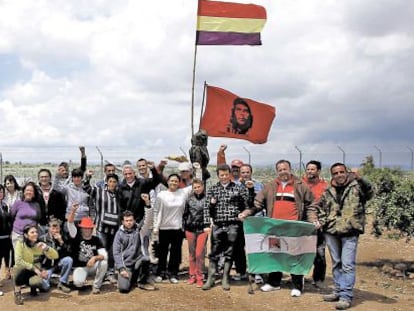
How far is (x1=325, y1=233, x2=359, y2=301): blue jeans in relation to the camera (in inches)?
265

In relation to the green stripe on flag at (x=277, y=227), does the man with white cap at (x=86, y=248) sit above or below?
below

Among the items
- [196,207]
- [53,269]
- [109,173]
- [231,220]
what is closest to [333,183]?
[231,220]

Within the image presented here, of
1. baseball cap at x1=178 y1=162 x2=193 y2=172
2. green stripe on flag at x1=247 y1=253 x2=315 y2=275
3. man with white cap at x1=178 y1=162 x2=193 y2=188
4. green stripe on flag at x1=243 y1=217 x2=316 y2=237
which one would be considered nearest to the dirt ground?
green stripe on flag at x1=247 y1=253 x2=315 y2=275

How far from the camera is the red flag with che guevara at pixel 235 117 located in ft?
33.3

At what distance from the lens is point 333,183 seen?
6.91m

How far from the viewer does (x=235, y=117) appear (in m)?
10.4

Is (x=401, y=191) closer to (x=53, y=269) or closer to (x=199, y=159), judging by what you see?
(x=199, y=159)

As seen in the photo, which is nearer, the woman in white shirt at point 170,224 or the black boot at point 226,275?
the black boot at point 226,275

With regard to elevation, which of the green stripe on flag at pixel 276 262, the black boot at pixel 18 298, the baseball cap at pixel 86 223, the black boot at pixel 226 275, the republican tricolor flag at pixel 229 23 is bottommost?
the black boot at pixel 18 298

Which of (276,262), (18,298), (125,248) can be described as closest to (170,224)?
(125,248)

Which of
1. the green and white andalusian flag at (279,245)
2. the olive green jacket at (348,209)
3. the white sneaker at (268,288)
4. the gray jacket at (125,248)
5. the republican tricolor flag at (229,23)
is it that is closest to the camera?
the olive green jacket at (348,209)

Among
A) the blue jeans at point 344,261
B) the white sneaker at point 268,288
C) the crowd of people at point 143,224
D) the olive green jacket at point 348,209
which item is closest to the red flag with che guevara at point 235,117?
the crowd of people at point 143,224

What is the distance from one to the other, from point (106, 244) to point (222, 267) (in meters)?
1.81

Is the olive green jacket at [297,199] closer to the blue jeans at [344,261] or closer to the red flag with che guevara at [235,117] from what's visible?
the blue jeans at [344,261]
